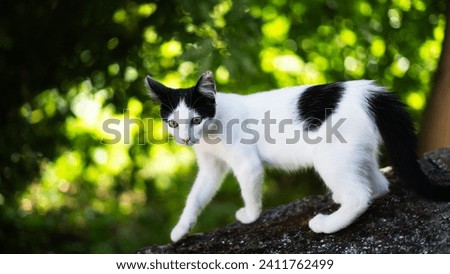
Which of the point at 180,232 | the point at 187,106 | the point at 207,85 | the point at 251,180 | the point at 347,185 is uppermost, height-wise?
the point at 207,85

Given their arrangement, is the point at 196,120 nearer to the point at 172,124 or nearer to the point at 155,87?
the point at 172,124

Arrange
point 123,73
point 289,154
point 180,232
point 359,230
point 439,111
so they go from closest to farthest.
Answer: point 359,230 → point 289,154 → point 180,232 → point 439,111 → point 123,73

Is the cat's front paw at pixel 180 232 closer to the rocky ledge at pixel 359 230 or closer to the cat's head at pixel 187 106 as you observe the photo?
the rocky ledge at pixel 359 230

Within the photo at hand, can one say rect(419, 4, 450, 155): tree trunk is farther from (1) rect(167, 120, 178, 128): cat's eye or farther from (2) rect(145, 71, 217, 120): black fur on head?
(1) rect(167, 120, 178, 128): cat's eye

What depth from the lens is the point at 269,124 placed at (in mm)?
2879

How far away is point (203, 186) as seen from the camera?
316 cm

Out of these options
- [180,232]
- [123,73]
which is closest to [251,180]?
[180,232]

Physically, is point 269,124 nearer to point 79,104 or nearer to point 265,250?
point 265,250

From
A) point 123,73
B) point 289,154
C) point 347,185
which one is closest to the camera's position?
point 347,185

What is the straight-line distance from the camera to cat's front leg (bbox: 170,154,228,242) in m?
3.10

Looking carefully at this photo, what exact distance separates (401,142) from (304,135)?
445 millimetres

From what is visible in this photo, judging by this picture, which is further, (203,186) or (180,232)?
(203,186)

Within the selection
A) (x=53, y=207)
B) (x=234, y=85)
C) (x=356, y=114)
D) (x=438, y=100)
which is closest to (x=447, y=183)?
(x=356, y=114)

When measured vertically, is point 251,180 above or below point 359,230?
above
